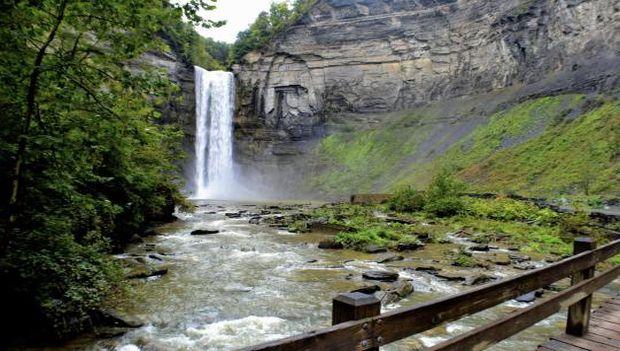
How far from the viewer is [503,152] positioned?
3841 cm

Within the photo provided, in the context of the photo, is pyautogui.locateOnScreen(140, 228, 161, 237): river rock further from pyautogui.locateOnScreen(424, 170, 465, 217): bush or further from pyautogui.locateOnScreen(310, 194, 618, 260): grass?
pyautogui.locateOnScreen(424, 170, 465, 217): bush

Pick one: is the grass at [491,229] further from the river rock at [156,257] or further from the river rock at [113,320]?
the river rock at [113,320]

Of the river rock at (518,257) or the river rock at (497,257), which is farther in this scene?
the river rock at (518,257)

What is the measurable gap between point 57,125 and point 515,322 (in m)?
5.81

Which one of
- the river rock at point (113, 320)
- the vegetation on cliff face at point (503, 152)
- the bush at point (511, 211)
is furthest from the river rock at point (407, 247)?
the vegetation on cliff face at point (503, 152)

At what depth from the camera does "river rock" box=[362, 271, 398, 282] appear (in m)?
9.68

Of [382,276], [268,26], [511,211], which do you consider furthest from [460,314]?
[268,26]

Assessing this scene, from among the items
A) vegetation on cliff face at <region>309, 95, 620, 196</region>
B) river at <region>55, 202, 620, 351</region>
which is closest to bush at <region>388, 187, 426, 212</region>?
vegetation on cliff face at <region>309, 95, 620, 196</region>

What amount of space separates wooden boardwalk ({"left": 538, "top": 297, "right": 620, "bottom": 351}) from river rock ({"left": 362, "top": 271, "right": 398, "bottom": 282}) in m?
4.45

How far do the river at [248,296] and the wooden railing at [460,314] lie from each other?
5.54ft

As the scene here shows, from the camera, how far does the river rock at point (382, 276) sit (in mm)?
9680

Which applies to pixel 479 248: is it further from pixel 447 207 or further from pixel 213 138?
pixel 213 138

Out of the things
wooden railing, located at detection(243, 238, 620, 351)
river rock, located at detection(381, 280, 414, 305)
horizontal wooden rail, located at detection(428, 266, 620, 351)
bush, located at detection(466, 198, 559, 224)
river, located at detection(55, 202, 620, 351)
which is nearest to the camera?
wooden railing, located at detection(243, 238, 620, 351)

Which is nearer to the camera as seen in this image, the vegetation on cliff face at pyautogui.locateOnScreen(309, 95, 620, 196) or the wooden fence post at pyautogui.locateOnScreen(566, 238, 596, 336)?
Answer: the wooden fence post at pyautogui.locateOnScreen(566, 238, 596, 336)
